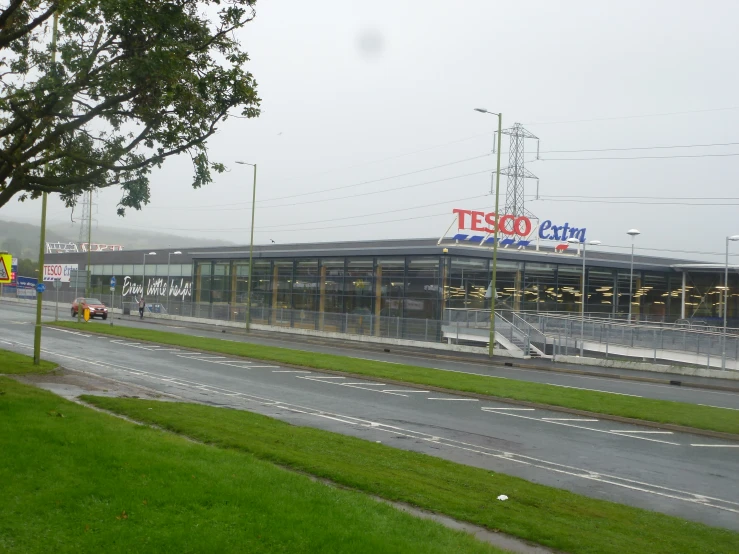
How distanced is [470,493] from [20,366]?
15953mm

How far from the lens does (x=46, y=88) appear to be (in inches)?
505

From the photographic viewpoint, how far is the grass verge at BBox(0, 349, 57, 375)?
19552mm

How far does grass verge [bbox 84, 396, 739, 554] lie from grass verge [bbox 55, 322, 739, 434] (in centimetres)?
877

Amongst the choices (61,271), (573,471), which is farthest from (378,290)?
(61,271)

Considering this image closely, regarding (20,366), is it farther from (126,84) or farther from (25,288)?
(25,288)

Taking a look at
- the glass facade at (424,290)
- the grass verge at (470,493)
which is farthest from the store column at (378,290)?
the grass verge at (470,493)

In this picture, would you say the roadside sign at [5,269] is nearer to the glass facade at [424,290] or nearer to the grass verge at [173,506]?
the grass verge at [173,506]

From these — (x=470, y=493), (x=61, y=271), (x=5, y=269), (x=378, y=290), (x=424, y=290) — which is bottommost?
(x=470, y=493)

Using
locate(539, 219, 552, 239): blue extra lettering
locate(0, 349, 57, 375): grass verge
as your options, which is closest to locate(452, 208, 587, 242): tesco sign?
locate(539, 219, 552, 239): blue extra lettering

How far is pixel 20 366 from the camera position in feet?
67.6

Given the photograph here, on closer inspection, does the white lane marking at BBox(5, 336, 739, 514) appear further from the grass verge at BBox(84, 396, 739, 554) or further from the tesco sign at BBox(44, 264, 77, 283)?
the tesco sign at BBox(44, 264, 77, 283)

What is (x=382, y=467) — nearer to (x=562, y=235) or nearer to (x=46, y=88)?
(x=46, y=88)

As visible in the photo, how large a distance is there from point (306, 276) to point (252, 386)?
37.3 m

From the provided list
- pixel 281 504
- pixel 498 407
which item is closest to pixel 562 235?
pixel 498 407
